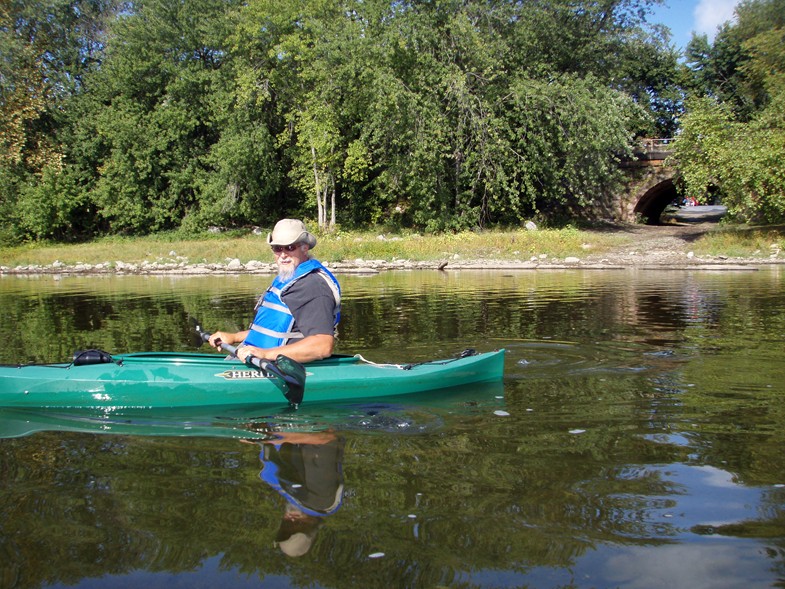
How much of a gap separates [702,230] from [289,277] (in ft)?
83.7

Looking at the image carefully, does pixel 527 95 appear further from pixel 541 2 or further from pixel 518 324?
pixel 518 324

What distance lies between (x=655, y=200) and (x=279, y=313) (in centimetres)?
3434

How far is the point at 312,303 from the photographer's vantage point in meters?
5.60

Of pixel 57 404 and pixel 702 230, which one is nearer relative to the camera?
pixel 57 404

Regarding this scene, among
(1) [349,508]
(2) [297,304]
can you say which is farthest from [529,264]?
(1) [349,508]

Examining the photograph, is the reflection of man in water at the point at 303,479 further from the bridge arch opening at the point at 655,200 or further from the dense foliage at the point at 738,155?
the bridge arch opening at the point at 655,200

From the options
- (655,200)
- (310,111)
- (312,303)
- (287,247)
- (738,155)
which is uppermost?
(310,111)

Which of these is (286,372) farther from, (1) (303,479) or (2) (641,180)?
(2) (641,180)

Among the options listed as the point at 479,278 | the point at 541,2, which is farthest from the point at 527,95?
the point at 479,278

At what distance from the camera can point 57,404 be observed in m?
5.96

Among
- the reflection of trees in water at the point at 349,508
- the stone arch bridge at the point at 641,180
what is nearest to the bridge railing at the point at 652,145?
the stone arch bridge at the point at 641,180

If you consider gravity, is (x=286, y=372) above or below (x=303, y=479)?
above

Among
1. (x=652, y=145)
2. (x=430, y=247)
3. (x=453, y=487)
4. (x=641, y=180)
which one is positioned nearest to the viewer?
(x=453, y=487)

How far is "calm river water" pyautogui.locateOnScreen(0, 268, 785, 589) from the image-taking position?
3152mm
